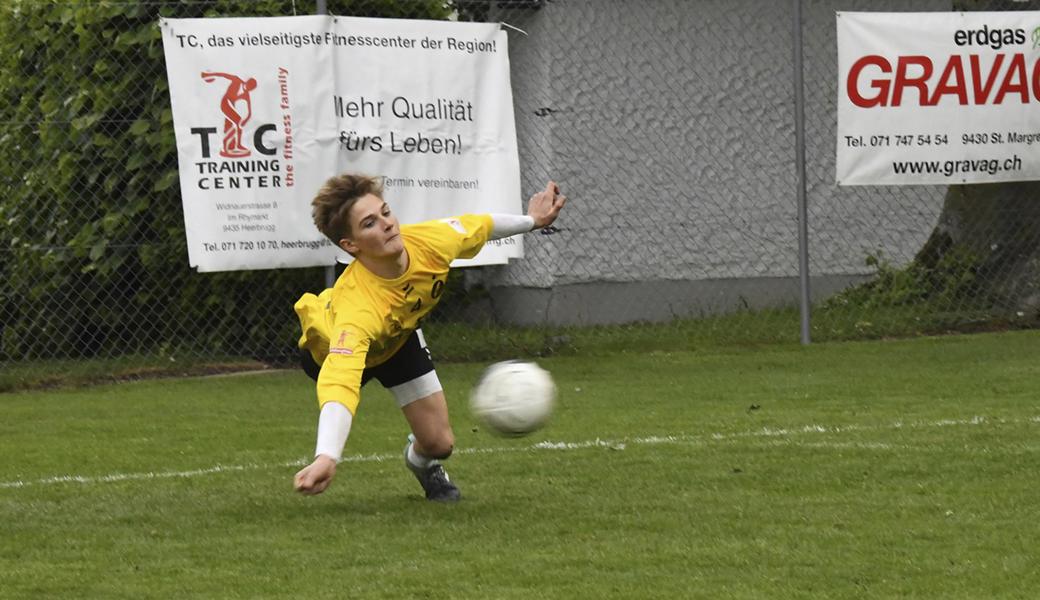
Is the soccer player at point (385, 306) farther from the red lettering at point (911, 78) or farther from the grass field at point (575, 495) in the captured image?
the red lettering at point (911, 78)

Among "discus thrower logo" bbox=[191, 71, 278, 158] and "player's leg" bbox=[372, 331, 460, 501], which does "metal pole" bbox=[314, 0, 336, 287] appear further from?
"player's leg" bbox=[372, 331, 460, 501]

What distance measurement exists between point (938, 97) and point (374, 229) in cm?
742

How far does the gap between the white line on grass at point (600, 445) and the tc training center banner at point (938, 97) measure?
440 centimetres

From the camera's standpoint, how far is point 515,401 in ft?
22.0

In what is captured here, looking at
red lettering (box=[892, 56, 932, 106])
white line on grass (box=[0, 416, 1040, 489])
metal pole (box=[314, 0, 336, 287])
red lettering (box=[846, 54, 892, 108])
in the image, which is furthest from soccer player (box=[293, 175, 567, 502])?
red lettering (box=[892, 56, 932, 106])

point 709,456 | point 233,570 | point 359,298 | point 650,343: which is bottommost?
point 650,343

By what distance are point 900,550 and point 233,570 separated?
7.02ft

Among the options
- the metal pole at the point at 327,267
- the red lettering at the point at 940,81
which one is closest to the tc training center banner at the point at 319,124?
the metal pole at the point at 327,267

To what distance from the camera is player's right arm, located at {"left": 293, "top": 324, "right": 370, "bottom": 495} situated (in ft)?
18.5

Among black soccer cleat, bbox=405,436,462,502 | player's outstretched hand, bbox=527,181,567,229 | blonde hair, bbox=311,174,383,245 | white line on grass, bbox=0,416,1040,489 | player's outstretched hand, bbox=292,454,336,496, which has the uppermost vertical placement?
blonde hair, bbox=311,174,383,245

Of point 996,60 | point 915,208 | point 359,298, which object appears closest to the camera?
point 359,298

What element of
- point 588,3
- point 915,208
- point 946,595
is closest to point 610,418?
point 946,595

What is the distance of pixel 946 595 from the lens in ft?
16.5

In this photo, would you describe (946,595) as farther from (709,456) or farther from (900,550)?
(709,456)
